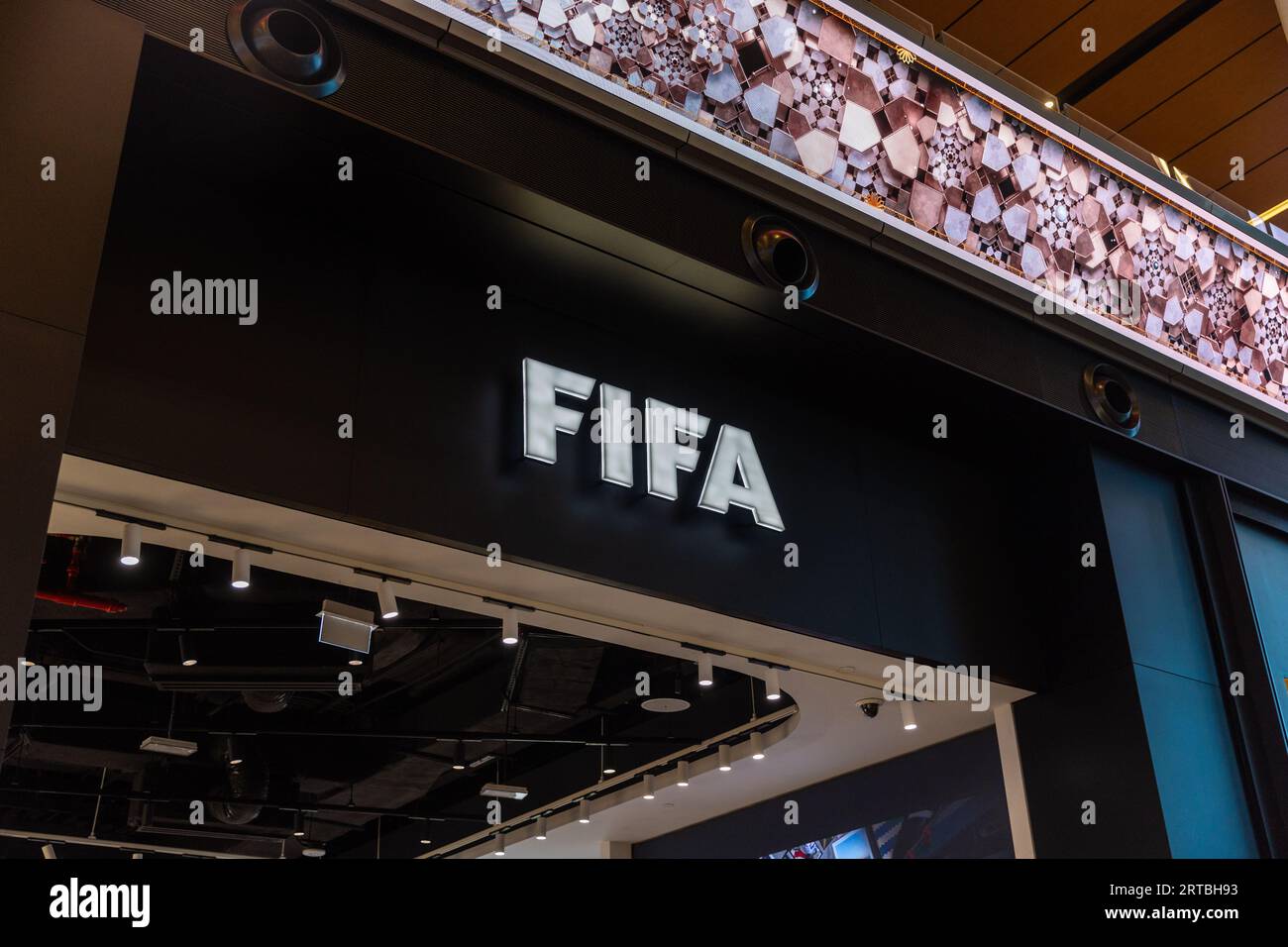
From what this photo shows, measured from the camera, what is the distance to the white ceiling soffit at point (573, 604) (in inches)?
136

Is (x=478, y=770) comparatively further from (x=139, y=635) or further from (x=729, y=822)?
(x=139, y=635)

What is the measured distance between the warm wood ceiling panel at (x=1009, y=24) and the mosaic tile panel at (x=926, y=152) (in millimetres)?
1329

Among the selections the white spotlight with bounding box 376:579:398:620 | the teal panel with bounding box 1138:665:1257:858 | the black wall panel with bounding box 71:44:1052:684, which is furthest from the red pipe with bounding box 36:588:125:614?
the teal panel with bounding box 1138:665:1257:858

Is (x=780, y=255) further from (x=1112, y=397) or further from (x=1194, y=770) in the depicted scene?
(x=1194, y=770)

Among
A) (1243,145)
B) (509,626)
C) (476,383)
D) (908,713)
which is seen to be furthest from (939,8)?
(509,626)

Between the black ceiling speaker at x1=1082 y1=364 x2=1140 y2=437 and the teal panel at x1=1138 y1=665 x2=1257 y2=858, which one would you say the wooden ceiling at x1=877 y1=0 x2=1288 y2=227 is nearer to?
the black ceiling speaker at x1=1082 y1=364 x2=1140 y2=437

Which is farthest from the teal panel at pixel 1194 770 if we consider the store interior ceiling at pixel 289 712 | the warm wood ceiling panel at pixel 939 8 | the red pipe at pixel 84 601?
the red pipe at pixel 84 601

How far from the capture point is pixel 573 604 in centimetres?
Answer: 438

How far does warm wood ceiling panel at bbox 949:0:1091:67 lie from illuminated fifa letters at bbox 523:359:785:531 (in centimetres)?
350

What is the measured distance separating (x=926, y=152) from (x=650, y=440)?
1.93 meters

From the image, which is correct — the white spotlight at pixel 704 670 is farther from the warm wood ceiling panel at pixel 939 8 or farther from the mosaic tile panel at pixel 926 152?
the warm wood ceiling panel at pixel 939 8

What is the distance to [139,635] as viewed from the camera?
646cm
